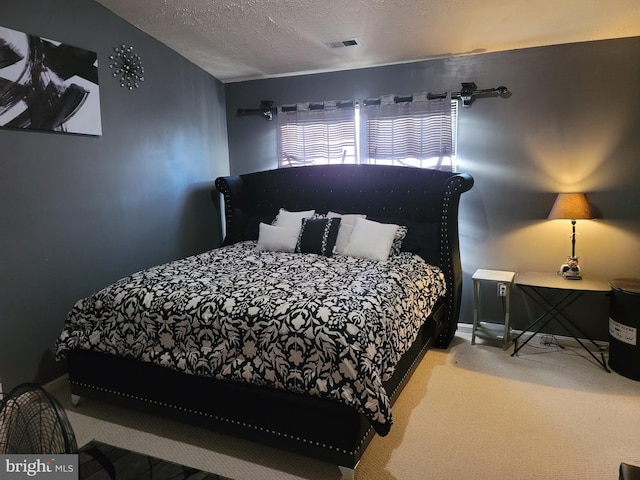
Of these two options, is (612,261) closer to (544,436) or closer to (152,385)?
(544,436)

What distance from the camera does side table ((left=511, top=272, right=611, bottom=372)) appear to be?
9.67 feet

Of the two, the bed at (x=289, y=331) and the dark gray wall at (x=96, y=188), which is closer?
the bed at (x=289, y=331)

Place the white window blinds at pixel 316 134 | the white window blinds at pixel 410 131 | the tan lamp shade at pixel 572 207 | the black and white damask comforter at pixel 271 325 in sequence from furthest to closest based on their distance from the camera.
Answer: the white window blinds at pixel 316 134
the white window blinds at pixel 410 131
the tan lamp shade at pixel 572 207
the black and white damask comforter at pixel 271 325

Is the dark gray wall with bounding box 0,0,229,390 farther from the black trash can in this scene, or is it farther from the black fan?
Answer: the black trash can

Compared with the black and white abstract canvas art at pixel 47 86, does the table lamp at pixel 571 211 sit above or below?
below

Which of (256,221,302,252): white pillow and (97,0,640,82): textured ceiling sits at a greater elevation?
(97,0,640,82): textured ceiling

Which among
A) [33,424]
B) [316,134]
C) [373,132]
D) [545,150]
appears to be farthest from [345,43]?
[33,424]

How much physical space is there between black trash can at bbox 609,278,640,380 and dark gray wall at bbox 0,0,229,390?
337cm

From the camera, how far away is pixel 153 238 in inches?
145

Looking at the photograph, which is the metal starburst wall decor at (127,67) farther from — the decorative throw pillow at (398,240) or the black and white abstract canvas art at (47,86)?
the decorative throw pillow at (398,240)

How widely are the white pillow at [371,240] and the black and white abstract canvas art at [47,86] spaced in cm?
200

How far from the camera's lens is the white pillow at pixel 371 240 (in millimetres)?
3250

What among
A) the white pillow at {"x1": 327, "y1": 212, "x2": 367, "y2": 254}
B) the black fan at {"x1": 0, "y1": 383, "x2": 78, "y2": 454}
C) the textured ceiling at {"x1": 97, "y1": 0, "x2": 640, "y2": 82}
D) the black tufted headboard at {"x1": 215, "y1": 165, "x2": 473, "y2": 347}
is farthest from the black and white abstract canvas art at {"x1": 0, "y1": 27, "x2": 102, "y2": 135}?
the black fan at {"x1": 0, "y1": 383, "x2": 78, "y2": 454}

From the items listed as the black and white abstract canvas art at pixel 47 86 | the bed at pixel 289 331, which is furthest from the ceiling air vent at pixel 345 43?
the black and white abstract canvas art at pixel 47 86
